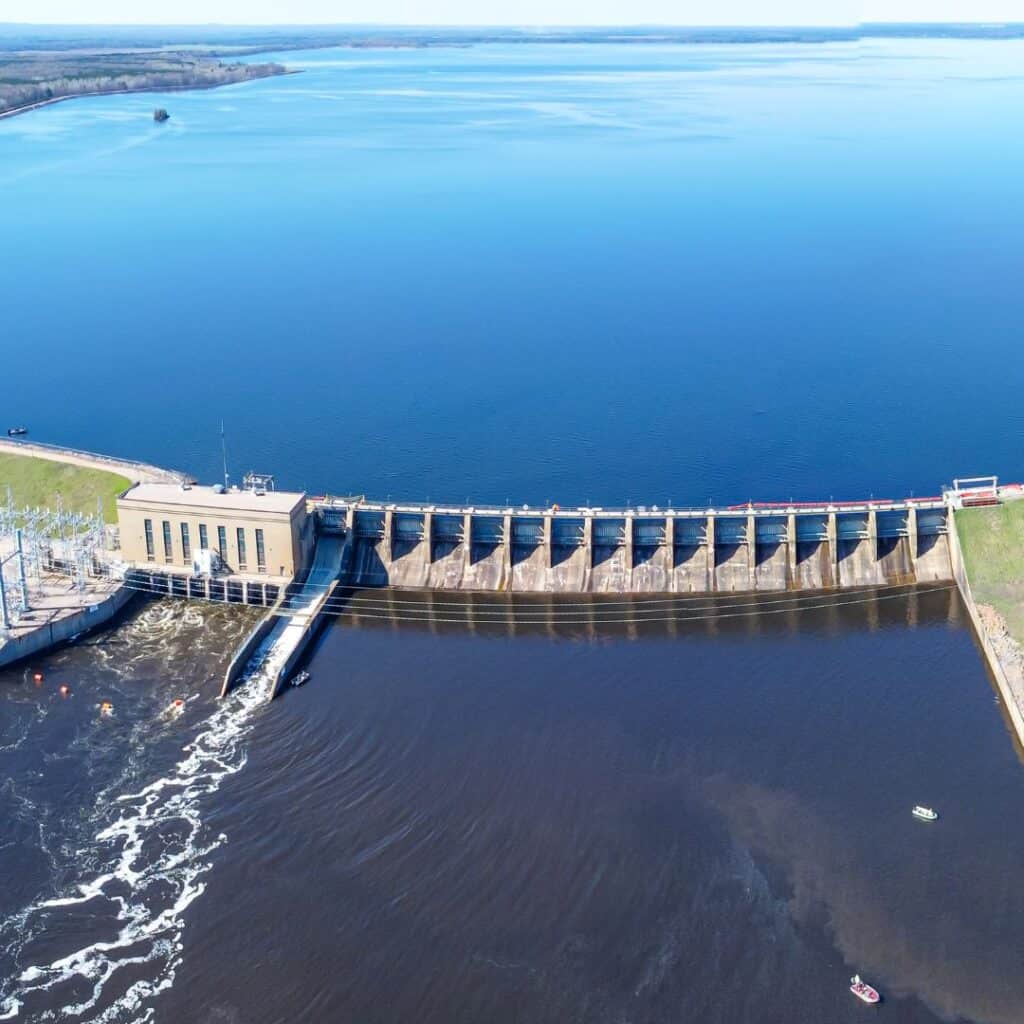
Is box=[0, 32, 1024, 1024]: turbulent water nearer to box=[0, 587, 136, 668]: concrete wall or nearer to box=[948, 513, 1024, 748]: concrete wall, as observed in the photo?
box=[948, 513, 1024, 748]: concrete wall

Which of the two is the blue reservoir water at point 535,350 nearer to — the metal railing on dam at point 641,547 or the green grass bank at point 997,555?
the metal railing on dam at point 641,547

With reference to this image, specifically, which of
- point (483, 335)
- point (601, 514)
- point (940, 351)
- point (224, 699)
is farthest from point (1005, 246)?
point (224, 699)

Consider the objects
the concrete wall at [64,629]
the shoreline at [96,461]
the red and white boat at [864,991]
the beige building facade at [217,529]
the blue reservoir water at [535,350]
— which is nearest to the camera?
the red and white boat at [864,991]

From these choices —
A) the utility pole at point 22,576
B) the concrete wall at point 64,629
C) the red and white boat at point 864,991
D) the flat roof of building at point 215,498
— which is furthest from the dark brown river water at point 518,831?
the flat roof of building at point 215,498

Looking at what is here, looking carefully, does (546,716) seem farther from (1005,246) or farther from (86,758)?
(1005,246)

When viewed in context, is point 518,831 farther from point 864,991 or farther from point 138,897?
point 138,897

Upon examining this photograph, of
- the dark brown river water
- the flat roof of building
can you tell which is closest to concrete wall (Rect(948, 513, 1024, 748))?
the dark brown river water
